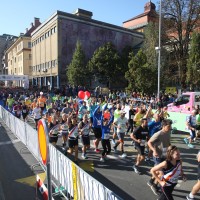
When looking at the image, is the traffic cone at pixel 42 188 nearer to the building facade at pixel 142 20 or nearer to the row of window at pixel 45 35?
the row of window at pixel 45 35

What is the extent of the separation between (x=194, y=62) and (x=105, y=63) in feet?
47.8

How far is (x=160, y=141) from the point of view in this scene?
6914mm

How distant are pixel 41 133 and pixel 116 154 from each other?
6867 mm

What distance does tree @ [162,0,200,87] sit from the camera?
3036cm

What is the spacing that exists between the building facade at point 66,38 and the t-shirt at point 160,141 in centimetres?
3851

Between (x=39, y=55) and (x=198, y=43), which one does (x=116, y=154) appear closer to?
(x=198, y=43)

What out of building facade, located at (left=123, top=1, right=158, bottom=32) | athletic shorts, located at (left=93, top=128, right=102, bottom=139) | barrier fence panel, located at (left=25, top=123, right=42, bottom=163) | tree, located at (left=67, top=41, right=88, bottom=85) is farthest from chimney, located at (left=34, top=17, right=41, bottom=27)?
athletic shorts, located at (left=93, top=128, right=102, bottom=139)

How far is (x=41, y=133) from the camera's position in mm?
3555

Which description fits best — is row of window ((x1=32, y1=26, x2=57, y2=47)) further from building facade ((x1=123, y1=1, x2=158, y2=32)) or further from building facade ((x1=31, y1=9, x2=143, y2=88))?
building facade ((x1=123, y1=1, x2=158, y2=32))

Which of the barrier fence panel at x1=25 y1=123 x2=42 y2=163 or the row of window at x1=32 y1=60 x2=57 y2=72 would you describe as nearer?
the barrier fence panel at x1=25 y1=123 x2=42 y2=163

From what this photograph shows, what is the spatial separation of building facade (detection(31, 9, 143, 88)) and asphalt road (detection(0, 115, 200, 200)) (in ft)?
115

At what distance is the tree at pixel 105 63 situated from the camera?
129ft

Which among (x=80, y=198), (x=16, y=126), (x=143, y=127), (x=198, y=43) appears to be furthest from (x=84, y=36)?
(x=80, y=198)

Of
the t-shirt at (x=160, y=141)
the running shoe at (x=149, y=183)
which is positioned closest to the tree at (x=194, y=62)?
the t-shirt at (x=160, y=141)
